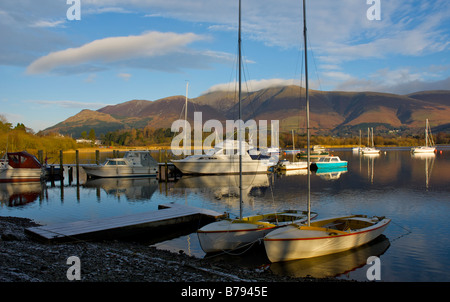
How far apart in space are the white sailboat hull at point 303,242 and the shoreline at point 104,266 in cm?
87

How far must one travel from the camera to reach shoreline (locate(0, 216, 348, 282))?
27.7 ft

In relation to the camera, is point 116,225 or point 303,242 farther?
point 116,225

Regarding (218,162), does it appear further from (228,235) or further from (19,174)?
(228,235)

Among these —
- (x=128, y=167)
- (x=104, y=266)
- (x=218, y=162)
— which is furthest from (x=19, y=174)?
(x=104, y=266)

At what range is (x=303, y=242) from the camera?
11859mm

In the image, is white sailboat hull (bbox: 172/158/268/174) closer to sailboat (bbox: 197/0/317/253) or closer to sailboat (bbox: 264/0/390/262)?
sailboat (bbox: 197/0/317/253)

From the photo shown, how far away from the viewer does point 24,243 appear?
11.6m

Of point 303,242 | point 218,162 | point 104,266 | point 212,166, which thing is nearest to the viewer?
point 104,266

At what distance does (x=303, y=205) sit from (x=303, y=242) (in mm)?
11706

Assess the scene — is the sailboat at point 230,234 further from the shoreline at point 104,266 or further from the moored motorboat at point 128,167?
the moored motorboat at point 128,167

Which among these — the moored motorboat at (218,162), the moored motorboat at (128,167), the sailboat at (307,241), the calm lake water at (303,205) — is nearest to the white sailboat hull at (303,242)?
the sailboat at (307,241)

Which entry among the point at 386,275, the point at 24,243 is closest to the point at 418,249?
the point at 386,275

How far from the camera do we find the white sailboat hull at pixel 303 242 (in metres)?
11.7
